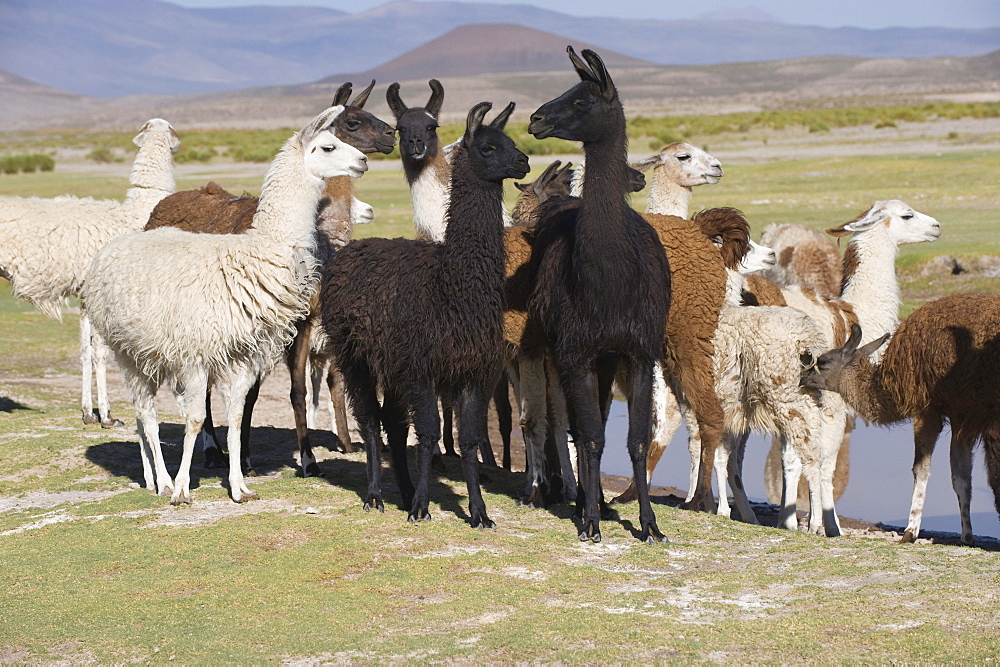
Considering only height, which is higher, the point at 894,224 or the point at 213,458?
the point at 894,224

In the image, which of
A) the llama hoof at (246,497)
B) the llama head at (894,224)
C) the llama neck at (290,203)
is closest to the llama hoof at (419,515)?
the llama hoof at (246,497)

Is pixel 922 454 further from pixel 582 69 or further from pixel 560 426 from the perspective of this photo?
pixel 582 69

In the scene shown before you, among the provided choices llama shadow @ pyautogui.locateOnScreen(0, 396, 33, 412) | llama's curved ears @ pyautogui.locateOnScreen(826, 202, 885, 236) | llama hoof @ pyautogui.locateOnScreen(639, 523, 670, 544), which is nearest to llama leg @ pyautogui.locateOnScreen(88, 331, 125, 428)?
llama shadow @ pyautogui.locateOnScreen(0, 396, 33, 412)

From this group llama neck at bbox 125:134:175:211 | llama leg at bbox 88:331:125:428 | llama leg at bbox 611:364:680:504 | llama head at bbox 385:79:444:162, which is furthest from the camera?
llama neck at bbox 125:134:175:211

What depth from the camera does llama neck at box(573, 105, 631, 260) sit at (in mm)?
6605

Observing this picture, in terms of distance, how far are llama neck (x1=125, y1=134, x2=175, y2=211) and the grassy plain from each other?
121 inches

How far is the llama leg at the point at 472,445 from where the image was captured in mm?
6895

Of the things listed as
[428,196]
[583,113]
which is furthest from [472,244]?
[428,196]

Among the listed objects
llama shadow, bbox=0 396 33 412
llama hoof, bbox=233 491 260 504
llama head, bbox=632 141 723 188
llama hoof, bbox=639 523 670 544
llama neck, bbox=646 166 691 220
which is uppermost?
llama head, bbox=632 141 723 188

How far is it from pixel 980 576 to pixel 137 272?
5033mm

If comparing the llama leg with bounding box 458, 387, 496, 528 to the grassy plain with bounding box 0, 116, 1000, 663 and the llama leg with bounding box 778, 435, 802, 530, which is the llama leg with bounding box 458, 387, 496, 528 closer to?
the grassy plain with bounding box 0, 116, 1000, 663

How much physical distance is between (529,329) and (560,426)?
68 centimetres

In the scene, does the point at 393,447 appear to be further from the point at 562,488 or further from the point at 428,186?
the point at 428,186

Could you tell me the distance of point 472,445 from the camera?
691 centimetres
